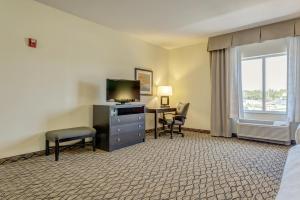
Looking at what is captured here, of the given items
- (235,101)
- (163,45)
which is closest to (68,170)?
(235,101)

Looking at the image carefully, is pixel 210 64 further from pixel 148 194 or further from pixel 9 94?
pixel 9 94

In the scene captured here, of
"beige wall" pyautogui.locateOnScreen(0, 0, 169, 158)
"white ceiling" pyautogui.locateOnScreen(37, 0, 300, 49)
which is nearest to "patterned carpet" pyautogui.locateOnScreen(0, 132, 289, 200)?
"beige wall" pyautogui.locateOnScreen(0, 0, 169, 158)

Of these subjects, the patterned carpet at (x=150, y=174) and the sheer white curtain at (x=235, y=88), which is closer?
the patterned carpet at (x=150, y=174)

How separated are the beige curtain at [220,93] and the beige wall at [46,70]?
257cm

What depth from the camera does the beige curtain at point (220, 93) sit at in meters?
4.95

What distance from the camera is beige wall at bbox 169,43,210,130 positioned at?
5547mm

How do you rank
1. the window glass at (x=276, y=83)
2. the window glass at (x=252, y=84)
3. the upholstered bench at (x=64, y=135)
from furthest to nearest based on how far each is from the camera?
the window glass at (x=252, y=84) < the window glass at (x=276, y=83) < the upholstered bench at (x=64, y=135)

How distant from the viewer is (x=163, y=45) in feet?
19.4

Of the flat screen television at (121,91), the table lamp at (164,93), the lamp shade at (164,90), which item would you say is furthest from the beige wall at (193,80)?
the flat screen television at (121,91)

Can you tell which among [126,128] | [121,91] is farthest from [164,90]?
[126,128]

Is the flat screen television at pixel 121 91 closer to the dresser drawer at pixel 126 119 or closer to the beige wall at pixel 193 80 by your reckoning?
the dresser drawer at pixel 126 119

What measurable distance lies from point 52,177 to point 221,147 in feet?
10.2

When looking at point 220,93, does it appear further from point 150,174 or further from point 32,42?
point 32,42

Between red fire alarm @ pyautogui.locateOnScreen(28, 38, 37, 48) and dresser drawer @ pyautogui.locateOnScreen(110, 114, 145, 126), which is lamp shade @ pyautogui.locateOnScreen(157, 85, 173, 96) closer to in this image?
dresser drawer @ pyautogui.locateOnScreen(110, 114, 145, 126)
